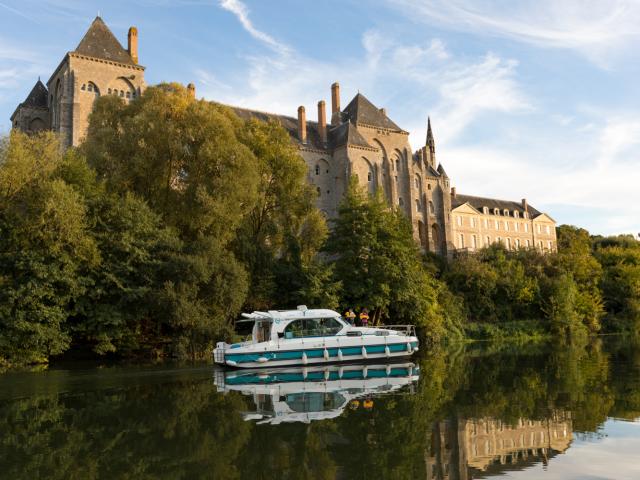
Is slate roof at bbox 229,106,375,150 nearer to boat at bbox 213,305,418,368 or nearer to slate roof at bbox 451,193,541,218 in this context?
slate roof at bbox 451,193,541,218

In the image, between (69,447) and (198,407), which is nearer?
(69,447)

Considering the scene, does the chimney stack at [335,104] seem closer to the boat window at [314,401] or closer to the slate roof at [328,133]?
the slate roof at [328,133]

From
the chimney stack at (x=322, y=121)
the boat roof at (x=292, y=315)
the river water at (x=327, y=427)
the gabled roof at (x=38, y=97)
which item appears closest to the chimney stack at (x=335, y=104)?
the chimney stack at (x=322, y=121)

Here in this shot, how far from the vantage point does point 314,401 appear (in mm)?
12609

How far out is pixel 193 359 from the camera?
26.0 m

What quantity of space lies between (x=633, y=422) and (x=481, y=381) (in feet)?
20.3

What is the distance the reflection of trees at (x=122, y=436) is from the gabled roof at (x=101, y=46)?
4271 cm

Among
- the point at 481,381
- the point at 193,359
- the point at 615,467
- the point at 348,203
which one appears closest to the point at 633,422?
the point at 615,467

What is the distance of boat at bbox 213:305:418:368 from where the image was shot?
65.5 feet

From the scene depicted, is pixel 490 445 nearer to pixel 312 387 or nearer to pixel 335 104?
pixel 312 387

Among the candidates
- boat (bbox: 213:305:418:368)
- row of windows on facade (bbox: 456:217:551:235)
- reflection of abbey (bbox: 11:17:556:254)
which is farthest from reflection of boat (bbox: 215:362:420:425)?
row of windows on facade (bbox: 456:217:551:235)

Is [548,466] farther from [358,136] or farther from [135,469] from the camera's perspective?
[358,136]

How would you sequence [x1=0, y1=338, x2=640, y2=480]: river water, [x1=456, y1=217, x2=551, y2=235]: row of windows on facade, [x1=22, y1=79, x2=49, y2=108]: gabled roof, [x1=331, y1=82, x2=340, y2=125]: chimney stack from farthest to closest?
→ [x1=456, y1=217, x2=551, y2=235]: row of windows on facade < [x1=331, y1=82, x2=340, y2=125]: chimney stack < [x1=22, y1=79, x2=49, y2=108]: gabled roof < [x1=0, y1=338, x2=640, y2=480]: river water

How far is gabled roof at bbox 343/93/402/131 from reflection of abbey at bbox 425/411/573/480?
5757 cm
